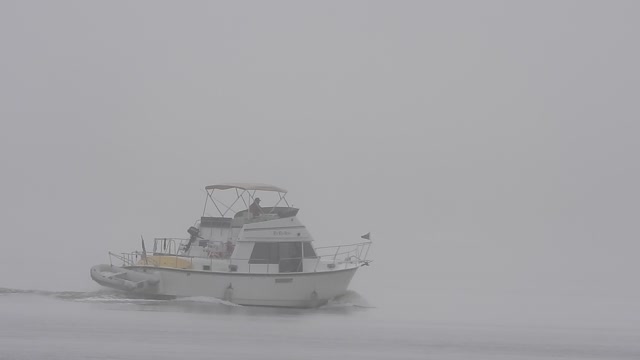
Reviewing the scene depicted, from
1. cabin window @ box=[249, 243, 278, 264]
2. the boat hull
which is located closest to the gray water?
the boat hull

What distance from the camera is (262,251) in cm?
6019

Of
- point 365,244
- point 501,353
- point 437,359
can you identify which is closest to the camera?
point 437,359

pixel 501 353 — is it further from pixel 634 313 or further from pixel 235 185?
pixel 634 313

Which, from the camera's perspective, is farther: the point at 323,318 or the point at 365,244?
the point at 365,244

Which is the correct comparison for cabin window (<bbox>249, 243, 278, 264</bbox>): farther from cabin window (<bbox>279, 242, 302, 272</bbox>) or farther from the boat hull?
the boat hull

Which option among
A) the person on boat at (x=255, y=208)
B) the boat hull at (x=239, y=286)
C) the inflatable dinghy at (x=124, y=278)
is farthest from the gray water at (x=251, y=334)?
the person on boat at (x=255, y=208)

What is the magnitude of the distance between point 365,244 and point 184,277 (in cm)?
989

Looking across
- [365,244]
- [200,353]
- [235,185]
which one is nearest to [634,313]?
[365,244]

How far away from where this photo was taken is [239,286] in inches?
2346

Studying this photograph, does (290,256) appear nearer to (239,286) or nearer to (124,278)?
(239,286)

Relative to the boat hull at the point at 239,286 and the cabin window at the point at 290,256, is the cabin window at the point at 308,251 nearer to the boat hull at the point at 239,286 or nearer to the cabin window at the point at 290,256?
the cabin window at the point at 290,256

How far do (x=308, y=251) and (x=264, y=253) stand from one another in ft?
7.37

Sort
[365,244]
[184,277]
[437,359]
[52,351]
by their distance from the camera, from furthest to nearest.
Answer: [365,244] < [184,277] < [437,359] < [52,351]

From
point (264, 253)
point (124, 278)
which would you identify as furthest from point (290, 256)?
point (124, 278)
